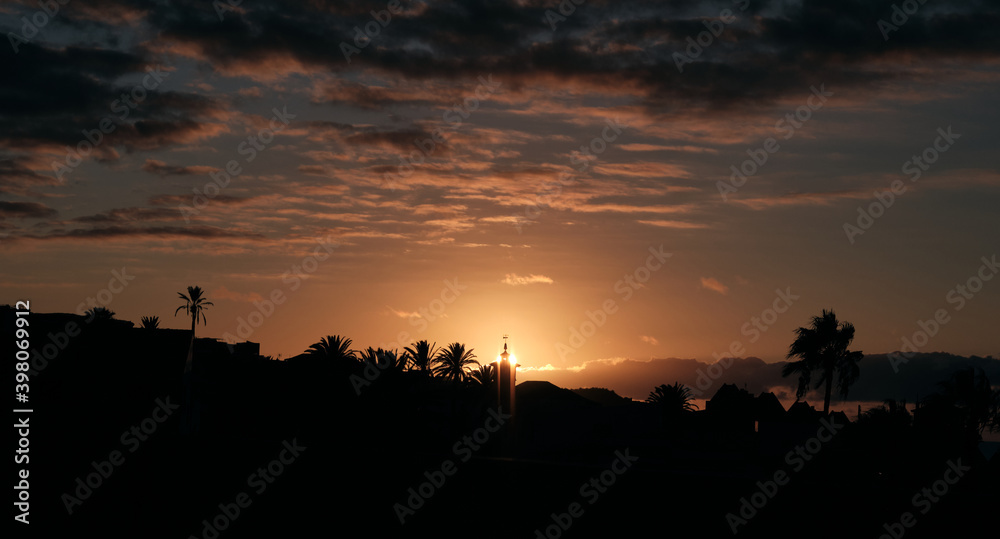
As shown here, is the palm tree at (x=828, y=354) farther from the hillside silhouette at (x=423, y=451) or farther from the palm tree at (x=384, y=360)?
the palm tree at (x=384, y=360)

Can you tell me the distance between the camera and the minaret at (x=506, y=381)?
63.2 metres

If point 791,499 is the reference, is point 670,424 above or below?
above

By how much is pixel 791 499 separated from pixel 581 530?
2.42 meters

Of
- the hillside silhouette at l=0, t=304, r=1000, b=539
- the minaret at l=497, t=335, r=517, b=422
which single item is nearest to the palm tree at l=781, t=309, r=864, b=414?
the hillside silhouette at l=0, t=304, r=1000, b=539

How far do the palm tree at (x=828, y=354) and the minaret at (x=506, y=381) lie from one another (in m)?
22.6

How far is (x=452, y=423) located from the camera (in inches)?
2778

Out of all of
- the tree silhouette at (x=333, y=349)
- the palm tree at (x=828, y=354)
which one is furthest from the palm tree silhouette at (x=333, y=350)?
the palm tree at (x=828, y=354)

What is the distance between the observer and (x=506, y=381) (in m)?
64.3

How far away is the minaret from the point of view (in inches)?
2487

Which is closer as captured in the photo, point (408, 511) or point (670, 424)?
point (408, 511)

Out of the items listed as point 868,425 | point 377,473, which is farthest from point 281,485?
point 868,425

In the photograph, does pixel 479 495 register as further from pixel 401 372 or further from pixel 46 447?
pixel 401 372

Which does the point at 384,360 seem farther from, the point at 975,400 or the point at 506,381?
the point at 975,400

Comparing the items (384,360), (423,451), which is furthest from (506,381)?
(423,451)
